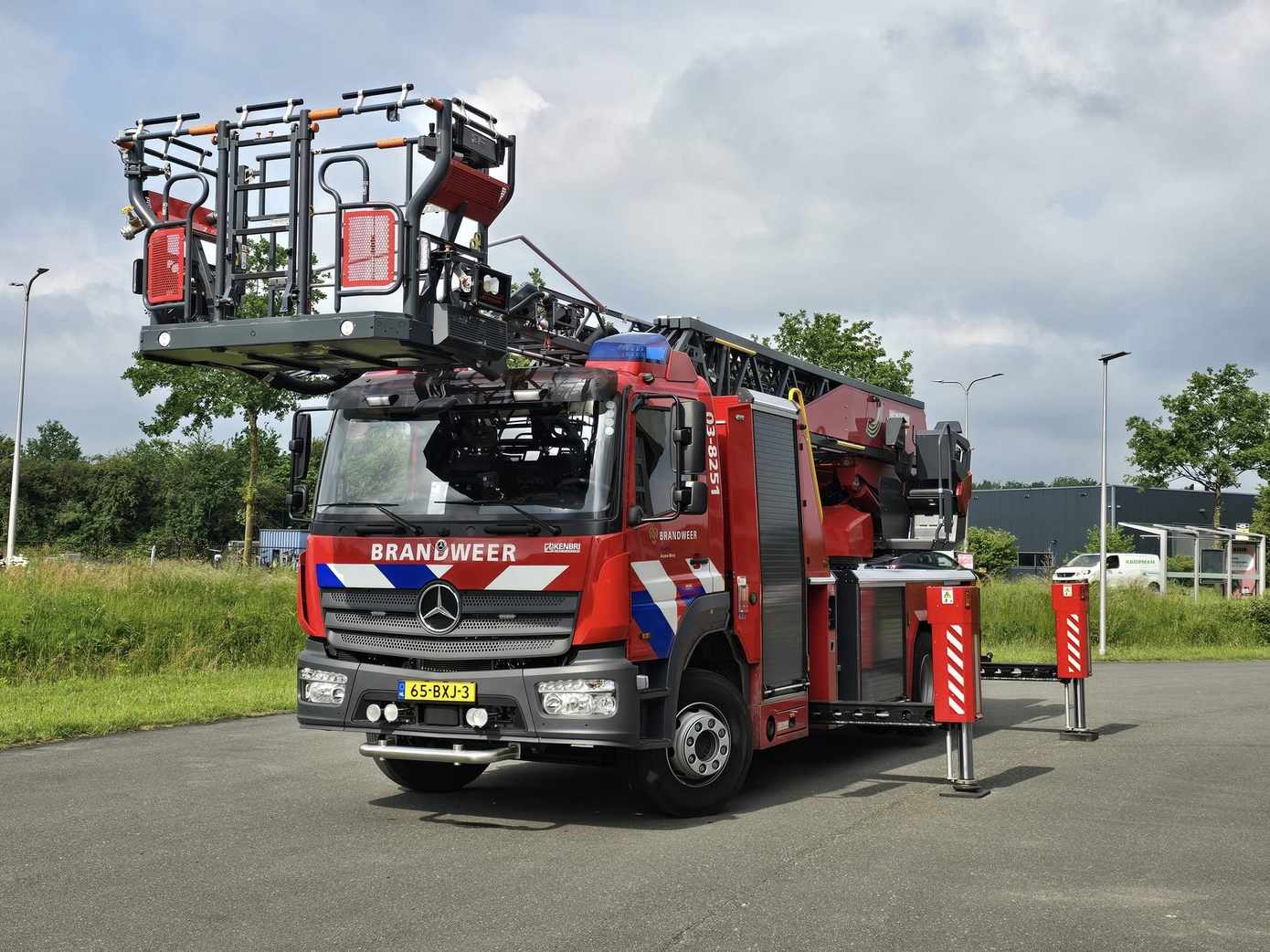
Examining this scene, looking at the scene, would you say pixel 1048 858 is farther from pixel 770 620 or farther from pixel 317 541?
pixel 317 541

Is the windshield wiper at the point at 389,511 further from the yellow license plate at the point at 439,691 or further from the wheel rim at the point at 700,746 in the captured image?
the wheel rim at the point at 700,746

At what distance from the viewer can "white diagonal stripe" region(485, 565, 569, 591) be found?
7500mm

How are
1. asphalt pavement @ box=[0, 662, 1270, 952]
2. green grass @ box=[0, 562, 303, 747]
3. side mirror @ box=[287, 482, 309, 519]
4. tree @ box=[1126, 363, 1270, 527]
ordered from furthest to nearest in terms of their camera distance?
tree @ box=[1126, 363, 1270, 527] → green grass @ box=[0, 562, 303, 747] → side mirror @ box=[287, 482, 309, 519] → asphalt pavement @ box=[0, 662, 1270, 952]

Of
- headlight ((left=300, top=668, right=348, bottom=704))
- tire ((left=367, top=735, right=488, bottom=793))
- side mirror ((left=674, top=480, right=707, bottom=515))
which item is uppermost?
side mirror ((left=674, top=480, right=707, bottom=515))

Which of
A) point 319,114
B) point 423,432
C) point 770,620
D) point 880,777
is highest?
point 319,114

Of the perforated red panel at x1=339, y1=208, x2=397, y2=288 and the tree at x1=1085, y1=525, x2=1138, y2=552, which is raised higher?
the perforated red panel at x1=339, y1=208, x2=397, y2=288

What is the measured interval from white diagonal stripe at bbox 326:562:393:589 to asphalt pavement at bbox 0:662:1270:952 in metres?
1.47

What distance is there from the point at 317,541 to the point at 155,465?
81494 millimetres

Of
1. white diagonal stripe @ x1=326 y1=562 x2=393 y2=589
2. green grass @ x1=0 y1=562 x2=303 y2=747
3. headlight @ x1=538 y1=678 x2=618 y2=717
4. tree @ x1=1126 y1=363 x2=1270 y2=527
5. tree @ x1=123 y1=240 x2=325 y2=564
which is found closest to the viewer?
headlight @ x1=538 y1=678 x2=618 y2=717

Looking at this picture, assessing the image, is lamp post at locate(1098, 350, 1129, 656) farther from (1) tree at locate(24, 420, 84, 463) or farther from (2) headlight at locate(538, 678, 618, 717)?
(1) tree at locate(24, 420, 84, 463)

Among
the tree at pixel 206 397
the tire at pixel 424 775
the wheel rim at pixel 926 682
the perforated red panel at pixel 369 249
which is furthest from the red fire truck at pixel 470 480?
the tree at pixel 206 397

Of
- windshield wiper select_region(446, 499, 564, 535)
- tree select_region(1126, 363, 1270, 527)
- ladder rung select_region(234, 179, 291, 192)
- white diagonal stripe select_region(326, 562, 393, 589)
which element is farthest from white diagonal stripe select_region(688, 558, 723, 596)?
tree select_region(1126, 363, 1270, 527)

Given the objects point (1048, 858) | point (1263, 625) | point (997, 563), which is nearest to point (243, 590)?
point (1048, 858)

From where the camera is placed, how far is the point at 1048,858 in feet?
23.3
